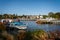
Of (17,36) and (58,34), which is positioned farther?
(58,34)

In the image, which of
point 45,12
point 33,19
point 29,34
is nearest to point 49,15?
point 45,12

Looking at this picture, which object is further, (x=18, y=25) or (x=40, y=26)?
(x=18, y=25)

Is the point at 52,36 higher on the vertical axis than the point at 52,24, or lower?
lower

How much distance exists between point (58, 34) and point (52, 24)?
0.37 metres

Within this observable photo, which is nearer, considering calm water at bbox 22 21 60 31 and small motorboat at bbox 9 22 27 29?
calm water at bbox 22 21 60 31

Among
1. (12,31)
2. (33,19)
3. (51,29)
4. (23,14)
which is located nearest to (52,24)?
(51,29)

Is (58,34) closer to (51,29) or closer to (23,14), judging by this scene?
(51,29)

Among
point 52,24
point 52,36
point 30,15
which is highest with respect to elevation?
point 30,15

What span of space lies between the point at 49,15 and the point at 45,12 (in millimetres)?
165

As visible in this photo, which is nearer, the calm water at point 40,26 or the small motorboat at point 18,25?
the calm water at point 40,26

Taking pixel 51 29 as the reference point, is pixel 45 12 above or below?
above

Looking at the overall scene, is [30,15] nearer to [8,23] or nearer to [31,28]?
[31,28]

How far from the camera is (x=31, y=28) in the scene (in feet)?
14.9

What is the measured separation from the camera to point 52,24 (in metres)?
4.70
